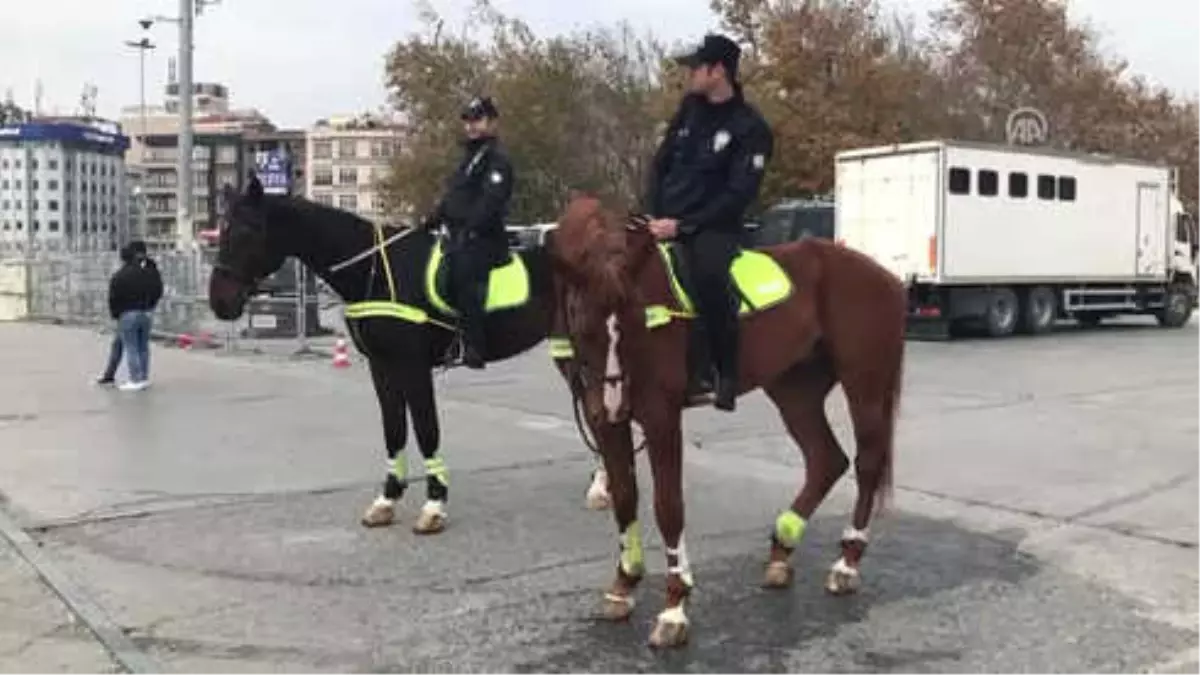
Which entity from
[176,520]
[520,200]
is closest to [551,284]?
[176,520]

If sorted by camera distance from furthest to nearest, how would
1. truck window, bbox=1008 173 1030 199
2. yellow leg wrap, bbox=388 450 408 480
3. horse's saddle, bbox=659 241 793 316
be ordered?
truck window, bbox=1008 173 1030 199, yellow leg wrap, bbox=388 450 408 480, horse's saddle, bbox=659 241 793 316

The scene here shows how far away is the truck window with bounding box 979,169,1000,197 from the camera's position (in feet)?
82.8

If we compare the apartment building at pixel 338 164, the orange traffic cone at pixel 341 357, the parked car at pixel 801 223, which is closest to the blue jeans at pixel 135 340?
the orange traffic cone at pixel 341 357

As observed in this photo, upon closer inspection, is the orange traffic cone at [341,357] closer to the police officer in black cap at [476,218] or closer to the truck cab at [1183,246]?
the police officer in black cap at [476,218]

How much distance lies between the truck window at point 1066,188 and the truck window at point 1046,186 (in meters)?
0.21

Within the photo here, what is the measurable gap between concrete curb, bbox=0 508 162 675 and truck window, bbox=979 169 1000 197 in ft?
66.5

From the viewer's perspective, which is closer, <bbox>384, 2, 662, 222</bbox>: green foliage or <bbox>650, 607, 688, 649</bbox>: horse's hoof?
<bbox>650, 607, 688, 649</bbox>: horse's hoof

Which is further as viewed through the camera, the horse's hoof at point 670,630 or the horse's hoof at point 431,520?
the horse's hoof at point 431,520

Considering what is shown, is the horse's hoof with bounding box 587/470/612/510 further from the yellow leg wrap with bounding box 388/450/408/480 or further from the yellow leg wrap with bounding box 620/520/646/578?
the yellow leg wrap with bounding box 620/520/646/578

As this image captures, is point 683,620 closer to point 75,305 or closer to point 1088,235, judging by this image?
point 1088,235

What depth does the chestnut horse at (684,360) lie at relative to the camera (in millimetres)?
5590

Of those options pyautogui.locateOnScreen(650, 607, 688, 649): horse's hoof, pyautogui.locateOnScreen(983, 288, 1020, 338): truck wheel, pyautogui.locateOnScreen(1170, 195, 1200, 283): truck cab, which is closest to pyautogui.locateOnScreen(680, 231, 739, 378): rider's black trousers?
pyautogui.locateOnScreen(650, 607, 688, 649): horse's hoof

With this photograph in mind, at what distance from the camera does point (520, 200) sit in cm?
5291

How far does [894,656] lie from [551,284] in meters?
2.19
